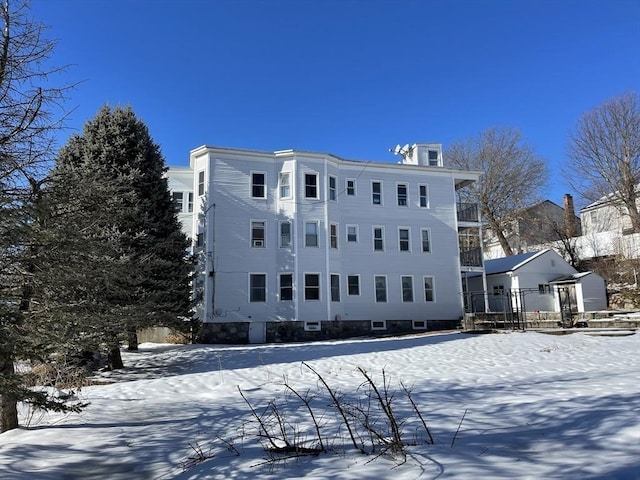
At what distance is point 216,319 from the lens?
22453 mm

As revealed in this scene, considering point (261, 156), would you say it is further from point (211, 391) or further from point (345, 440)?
point (345, 440)

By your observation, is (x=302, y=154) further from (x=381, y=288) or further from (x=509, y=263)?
(x=509, y=263)

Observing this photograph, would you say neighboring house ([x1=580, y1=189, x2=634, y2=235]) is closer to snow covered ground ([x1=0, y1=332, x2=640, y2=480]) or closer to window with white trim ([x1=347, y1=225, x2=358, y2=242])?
window with white trim ([x1=347, y1=225, x2=358, y2=242])

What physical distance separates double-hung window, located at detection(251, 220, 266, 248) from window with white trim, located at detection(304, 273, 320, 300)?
2780 millimetres

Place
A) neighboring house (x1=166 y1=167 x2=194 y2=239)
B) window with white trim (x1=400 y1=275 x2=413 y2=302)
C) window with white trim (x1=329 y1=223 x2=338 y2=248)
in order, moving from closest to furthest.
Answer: window with white trim (x1=329 y1=223 x2=338 y2=248), window with white trim (x1=400 y1=275 x2=413 y2=302), neighboring house (x1=166 y1=167 x2=194 y2=239)

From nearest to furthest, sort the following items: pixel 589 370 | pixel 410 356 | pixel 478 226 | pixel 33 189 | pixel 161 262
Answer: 1. pixel 33 189
2. pixel 589 370
3. pixel 410 356
4. pixel 161 262
5. pixel 478 226

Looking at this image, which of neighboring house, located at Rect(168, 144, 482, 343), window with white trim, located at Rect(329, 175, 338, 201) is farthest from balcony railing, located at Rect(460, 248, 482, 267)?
window with white trim, located at Rect(329, 175, 338, 201)

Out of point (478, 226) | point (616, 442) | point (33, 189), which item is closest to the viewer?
point (616, 442)

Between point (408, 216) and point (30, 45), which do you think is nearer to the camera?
point (30, 45)

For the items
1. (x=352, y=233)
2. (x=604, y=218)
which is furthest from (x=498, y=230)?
(x=352, y=233)

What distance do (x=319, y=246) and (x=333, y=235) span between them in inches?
48.5

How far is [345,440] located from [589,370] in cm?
659

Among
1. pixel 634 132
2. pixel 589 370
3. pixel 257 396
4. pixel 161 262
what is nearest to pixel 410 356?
pixel 589 370

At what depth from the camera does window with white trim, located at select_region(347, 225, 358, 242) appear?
84.2 ft
